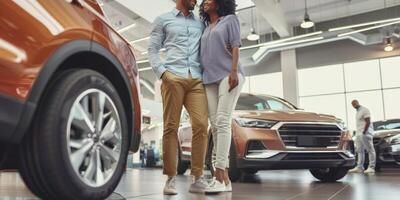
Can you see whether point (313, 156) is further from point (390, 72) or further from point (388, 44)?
Result: point (390, 72)

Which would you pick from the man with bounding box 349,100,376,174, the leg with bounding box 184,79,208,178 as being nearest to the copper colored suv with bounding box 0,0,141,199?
the leg with bounding box 184,79,208,178

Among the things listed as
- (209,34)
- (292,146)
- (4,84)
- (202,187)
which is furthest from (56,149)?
(292,146)

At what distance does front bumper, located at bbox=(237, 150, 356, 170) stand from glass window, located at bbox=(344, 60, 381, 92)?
39.4 feet

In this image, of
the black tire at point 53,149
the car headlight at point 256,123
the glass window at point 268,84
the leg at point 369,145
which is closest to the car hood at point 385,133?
the leg at point 369,145

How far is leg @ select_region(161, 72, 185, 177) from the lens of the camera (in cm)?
295

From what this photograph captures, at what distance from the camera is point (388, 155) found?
7.64 meters

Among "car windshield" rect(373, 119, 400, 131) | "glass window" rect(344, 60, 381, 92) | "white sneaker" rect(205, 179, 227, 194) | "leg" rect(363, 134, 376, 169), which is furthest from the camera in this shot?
"glass window" rect(344, 60, 381, 92)

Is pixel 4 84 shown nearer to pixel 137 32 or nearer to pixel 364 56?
pixel 137 32

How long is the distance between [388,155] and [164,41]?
6.04 meters

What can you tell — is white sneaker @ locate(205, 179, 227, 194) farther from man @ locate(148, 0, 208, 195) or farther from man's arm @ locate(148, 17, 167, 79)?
man's arm @ locate(148, 17, 167, 79)

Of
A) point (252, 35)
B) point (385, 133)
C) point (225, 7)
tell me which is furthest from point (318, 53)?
point (225, 7)

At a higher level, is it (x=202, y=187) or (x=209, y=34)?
(x=209, y=34)

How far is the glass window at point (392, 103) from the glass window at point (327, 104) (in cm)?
148

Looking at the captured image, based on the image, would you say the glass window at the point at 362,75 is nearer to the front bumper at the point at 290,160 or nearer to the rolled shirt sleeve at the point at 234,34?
the front bumper at the point at 290,160
